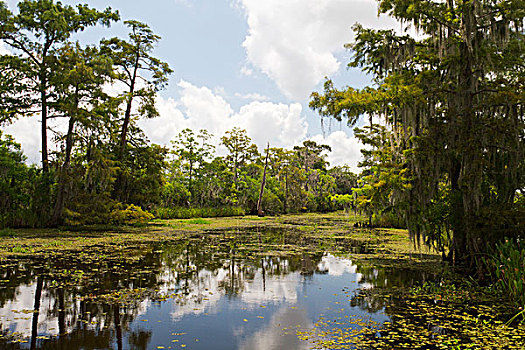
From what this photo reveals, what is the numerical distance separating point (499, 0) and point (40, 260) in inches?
533

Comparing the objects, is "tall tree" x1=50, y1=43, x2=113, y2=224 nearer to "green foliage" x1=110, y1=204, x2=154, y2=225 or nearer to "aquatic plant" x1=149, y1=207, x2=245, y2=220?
"green foliage" x1=110, y1=204, x2=154, y2=225

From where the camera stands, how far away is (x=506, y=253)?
21.3ft

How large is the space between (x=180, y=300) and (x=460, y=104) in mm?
7585

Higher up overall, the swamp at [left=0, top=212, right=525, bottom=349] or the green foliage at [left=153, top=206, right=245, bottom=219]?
the green foliage at [left=153, top=206, right=245, bottom=219]

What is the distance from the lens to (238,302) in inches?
254

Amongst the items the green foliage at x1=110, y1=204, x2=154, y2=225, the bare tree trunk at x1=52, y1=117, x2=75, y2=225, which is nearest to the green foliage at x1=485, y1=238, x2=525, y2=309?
the green foliage at x1=110, y1=204, x2=154, y2=225

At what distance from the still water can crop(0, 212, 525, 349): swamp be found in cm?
2

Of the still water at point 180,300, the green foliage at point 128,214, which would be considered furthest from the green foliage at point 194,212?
the still water at point 180,300

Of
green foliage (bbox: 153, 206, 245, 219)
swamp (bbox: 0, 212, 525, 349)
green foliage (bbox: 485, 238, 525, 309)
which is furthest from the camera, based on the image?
green foliage (bbox: 153, 206, 245, 219)

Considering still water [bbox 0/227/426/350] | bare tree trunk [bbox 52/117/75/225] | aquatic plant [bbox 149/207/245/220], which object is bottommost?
still water [bbox 0/227/426/350]

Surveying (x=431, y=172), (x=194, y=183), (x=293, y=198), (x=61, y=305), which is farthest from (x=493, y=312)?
(x=293, y=198)

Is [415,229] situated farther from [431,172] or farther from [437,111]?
[437,111]

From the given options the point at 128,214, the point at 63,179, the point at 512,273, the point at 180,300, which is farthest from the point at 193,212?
the point at 512,273

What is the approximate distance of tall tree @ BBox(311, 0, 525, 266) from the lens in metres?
7.41
